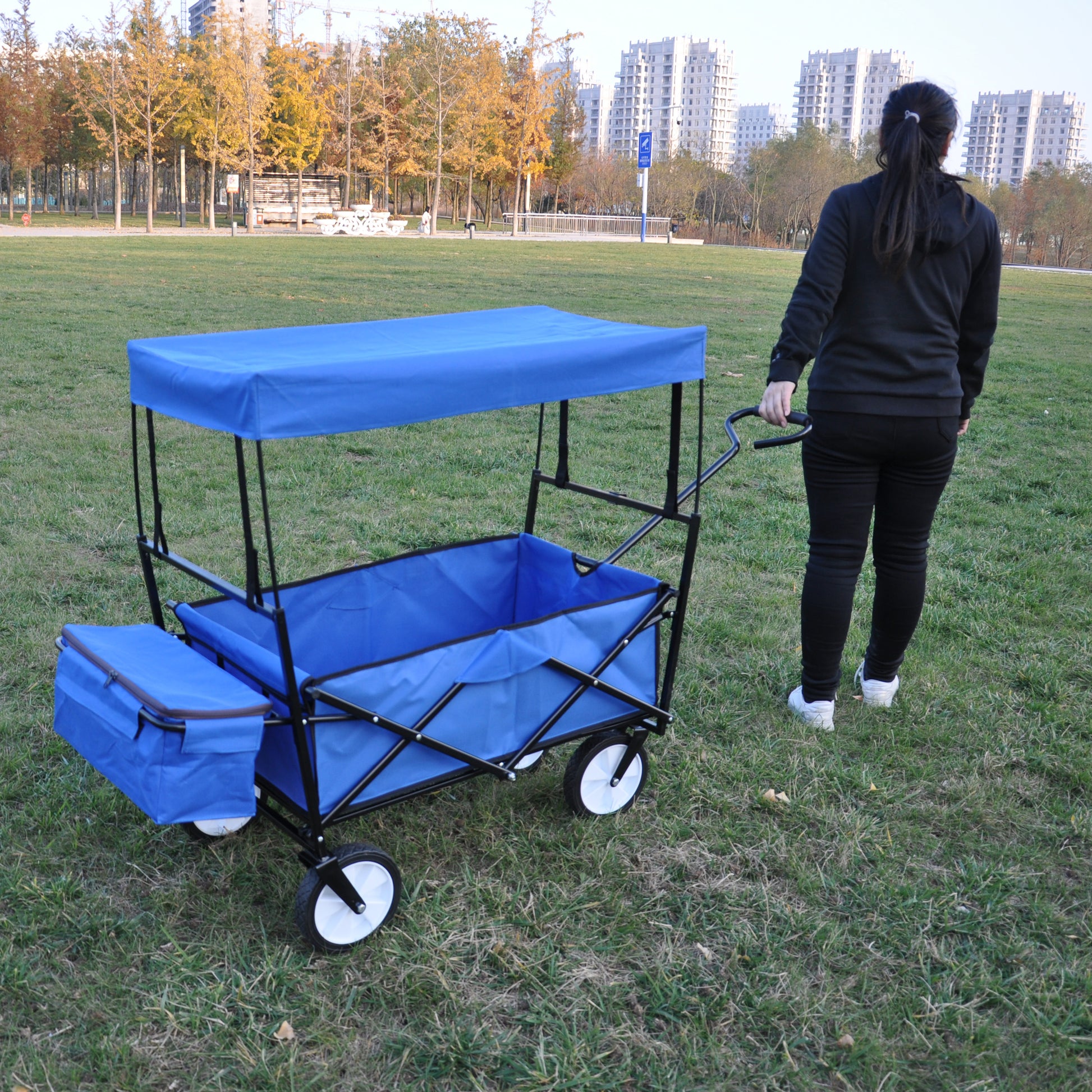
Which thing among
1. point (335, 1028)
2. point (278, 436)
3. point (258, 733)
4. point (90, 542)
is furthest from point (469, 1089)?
point (90, 542)

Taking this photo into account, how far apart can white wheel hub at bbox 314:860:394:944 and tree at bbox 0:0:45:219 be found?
45.5 meters

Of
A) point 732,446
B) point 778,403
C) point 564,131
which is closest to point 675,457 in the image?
point 732,446

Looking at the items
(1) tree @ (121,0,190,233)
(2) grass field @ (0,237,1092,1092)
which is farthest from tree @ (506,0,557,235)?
(2) grass field @ (0,237,1092,1092)

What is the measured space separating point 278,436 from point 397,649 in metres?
1.38

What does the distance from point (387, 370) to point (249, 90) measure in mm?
41800

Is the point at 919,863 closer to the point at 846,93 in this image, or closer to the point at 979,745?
the point at 979,745

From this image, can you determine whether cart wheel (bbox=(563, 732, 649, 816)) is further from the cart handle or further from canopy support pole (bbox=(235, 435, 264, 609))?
canopy support pole (bbox=(235, 435, 264, 609))

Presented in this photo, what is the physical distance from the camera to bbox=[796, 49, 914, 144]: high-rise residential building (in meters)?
169

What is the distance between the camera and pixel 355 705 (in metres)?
2.52

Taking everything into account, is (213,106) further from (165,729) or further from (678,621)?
(165,729)

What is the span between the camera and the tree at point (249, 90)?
3944 cm

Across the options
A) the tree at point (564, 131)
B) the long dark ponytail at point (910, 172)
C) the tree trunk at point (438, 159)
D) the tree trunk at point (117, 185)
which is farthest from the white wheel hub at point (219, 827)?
the tree at point (564, 131)

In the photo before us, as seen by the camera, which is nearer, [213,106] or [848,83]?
[213,106]

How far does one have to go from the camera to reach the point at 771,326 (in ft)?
47.1
